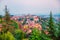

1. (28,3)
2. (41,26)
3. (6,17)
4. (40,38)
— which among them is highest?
(28,3)

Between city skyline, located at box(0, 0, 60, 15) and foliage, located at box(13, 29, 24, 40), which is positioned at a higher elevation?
city skyline, located at box(0, 0, 60, 15)

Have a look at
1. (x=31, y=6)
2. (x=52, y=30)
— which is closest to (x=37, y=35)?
(x=52, y=30)

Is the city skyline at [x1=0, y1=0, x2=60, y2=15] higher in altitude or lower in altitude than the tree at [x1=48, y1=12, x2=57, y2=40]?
higher

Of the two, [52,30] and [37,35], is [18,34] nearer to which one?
[37,35]

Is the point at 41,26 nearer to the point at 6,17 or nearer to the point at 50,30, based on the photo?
the point at 50,30

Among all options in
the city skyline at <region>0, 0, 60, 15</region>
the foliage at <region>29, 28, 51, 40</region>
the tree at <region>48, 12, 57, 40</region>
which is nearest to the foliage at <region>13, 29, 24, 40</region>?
the foliage at <region>29, 28, 51, 40</region>

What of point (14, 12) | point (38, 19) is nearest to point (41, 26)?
point (38, 19)

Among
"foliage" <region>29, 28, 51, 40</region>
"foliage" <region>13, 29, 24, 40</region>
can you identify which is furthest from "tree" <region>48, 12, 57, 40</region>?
"foliage" <region>13, 29, 24, 40</region>

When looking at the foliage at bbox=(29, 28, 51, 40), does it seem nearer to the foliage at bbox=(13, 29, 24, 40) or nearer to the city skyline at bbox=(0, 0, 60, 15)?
the foliage at bbox=(13, 29, 24, 40)

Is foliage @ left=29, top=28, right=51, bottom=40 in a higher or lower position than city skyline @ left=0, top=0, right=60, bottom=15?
lower

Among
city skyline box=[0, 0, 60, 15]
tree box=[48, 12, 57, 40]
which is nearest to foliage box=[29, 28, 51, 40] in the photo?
tree box=[48, 12, 57, 40]

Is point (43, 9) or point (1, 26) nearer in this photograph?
point (1, 26)
